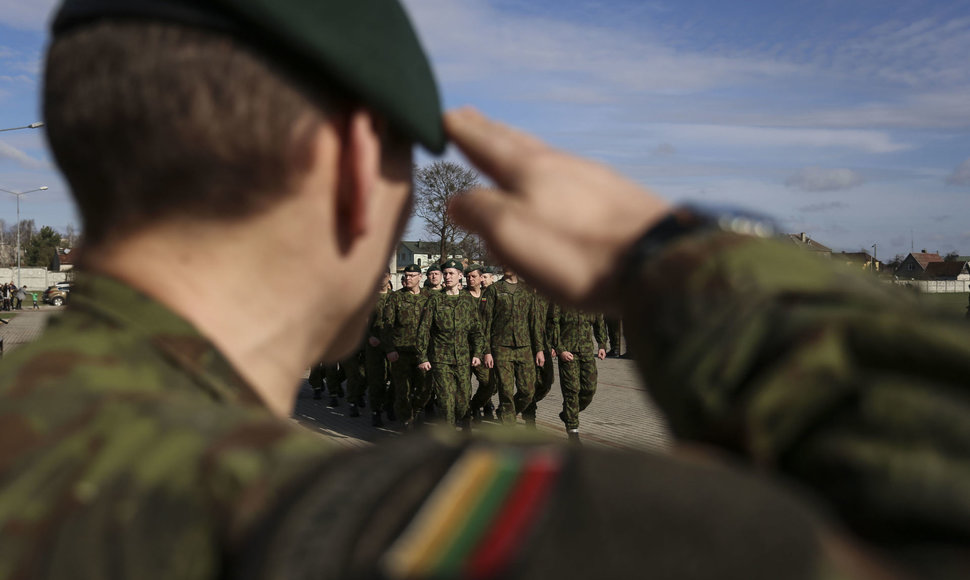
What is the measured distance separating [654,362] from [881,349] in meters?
0.22

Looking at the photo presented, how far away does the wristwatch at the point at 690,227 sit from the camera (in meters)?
0.88

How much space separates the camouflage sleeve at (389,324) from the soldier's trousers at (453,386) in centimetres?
96

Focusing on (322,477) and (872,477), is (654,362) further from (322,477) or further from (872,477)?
(322,477)

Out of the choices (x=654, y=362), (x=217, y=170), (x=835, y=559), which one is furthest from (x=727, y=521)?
(x=217, y=170)

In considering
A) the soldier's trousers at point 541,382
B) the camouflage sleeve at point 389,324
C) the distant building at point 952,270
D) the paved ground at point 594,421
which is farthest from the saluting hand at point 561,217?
the distant building at point 952,270

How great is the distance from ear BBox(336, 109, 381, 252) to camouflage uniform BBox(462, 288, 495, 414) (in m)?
10.7

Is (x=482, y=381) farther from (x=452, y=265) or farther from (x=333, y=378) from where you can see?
(x=333, y=378)

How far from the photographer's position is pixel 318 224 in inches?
40.8

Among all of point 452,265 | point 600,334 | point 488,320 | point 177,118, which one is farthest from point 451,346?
point 177,118

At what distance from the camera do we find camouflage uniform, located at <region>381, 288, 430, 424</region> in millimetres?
11664

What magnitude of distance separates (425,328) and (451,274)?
0.90 metres

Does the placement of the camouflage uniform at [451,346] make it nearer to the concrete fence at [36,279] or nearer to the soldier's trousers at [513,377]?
the soldier's trousers at [513,377]

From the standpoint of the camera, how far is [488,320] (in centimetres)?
1173

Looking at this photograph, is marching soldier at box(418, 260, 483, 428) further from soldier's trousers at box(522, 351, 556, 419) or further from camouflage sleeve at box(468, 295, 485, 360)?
soldier's trousers at box(522, 351, 556, 419)
